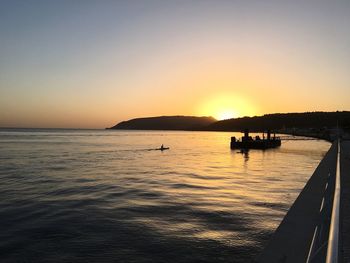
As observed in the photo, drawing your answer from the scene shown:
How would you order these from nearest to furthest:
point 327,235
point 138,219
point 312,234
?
point 327,235 → point 312,234 → point 138,219

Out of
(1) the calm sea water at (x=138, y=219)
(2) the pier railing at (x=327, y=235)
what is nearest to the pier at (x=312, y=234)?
(2) the pier railing at (x=327, y=235)

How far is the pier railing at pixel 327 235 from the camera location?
389 cm

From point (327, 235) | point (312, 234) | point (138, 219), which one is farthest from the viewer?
point (138, 219)

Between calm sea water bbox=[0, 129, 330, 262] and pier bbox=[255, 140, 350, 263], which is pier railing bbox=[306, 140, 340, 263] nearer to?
pier bbox=[255, 140, 350, 263]

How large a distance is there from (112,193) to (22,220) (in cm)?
719

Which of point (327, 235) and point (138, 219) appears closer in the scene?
point (327, 235)

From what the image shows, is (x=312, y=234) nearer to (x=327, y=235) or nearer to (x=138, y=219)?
(x=327, y=235)

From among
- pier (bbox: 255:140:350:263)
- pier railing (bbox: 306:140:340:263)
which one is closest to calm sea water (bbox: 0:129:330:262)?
pier (bbox: 255:140:350:263)

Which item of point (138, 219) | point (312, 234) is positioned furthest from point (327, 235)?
point (138, 219)

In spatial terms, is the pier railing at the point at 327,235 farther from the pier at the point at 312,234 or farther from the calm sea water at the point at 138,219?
the calm sea water at the point at 138,219

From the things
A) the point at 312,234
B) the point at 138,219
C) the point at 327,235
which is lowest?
the point at 138,219

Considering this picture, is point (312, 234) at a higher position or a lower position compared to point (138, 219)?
higher

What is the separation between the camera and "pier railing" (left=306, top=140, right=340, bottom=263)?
153 inches

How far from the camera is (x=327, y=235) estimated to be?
7.45 metres
